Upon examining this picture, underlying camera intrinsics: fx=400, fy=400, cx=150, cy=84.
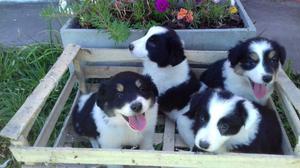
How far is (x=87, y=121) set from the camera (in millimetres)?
3025

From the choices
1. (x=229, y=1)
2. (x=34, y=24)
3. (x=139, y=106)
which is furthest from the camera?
(x=34, y=24)

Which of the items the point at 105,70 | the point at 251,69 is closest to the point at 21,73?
the point at 105,70

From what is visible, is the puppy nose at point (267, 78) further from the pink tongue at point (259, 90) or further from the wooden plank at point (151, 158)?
the wooden plank at point (151, 158)

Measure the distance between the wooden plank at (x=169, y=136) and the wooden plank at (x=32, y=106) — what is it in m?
0.98

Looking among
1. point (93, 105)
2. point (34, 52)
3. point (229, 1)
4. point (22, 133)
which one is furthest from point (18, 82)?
point (229, 1)

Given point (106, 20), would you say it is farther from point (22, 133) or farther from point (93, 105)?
point (22, 133)

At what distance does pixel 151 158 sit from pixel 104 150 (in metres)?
0.29

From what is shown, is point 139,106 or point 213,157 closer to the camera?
point 213,157

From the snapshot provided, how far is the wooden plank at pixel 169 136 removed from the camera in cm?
318

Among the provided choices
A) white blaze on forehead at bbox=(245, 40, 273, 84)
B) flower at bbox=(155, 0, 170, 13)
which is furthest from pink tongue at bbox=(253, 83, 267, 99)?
flower at bbox=(155, 0, 170, 13)

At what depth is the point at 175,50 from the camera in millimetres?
3068

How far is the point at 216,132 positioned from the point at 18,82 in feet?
7.85

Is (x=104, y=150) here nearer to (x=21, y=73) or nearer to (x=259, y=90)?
(x=259, y=90)

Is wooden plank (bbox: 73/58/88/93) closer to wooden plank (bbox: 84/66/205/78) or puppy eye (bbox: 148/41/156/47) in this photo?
wooden plank (bbox: 84/66/205/78)
